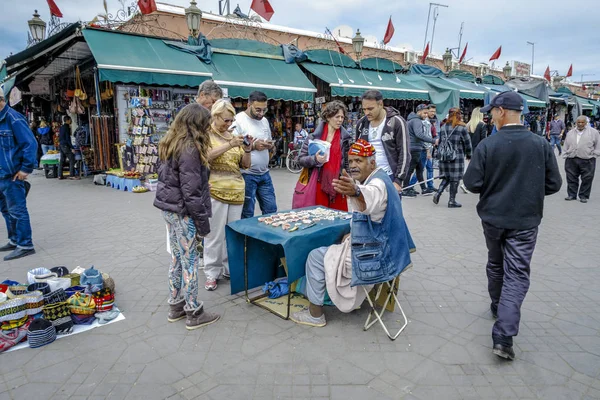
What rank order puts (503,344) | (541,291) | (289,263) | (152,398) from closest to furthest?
(152,398)
(503,344)
(289,263)
(541,291)

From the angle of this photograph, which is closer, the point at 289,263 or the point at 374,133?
the point at 289,263

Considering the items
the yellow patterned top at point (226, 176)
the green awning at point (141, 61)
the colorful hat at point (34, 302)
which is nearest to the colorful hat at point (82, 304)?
the colorful hat at point (34, 302)

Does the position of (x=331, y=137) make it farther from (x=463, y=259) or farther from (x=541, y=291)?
(x=541, y=291)

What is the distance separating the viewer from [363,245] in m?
3.03

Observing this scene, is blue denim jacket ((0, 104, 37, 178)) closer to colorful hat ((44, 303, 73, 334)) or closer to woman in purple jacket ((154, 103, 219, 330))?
colorful hat ((44, 303, 73, 334))

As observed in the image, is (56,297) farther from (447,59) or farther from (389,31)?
(447,59)

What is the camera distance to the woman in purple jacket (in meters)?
3.12

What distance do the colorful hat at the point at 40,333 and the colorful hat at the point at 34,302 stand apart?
14cm

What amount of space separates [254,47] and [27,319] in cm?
1155

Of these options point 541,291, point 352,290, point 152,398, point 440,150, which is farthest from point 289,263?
point 440,150

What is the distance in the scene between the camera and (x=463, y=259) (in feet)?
16.9

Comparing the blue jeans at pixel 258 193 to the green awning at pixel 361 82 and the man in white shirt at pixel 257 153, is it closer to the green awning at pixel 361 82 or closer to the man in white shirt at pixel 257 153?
the man in white shirt at pixel 257 153

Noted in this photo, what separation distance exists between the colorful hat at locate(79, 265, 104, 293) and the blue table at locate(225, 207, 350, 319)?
118 cm

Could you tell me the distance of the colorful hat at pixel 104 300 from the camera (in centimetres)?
362
